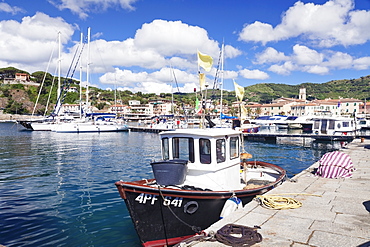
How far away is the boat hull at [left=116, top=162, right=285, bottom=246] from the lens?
25.4 feet

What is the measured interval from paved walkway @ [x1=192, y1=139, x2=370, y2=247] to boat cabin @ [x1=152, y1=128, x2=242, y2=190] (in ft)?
5.07

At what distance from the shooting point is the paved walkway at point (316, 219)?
5.71 meters

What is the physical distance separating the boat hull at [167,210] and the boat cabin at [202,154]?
91cm

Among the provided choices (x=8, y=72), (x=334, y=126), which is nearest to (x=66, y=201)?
(x=334, y=126)

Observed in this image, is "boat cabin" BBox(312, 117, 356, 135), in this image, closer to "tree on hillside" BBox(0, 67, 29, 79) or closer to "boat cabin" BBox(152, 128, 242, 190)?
"boat cabin" BBox(152, 128, 242, 190)

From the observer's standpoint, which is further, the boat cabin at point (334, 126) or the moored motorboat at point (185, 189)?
the boat cabin at point (334, 126)

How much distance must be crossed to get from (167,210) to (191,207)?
2.31ft

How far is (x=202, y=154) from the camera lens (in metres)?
9.15

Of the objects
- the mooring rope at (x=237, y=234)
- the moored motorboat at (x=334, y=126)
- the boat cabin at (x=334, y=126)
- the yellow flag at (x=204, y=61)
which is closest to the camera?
the mooring rope at (x=237, y=234)

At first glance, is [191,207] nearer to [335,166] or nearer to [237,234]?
[237,234]

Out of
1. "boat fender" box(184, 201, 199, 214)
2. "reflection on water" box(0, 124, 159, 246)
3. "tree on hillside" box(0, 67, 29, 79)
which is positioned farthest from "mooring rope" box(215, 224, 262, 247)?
"tree on hillside" box(0, 67, 29, 79)

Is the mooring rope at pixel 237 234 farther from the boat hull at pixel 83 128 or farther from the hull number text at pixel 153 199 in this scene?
the boat hull at pixel 83 128

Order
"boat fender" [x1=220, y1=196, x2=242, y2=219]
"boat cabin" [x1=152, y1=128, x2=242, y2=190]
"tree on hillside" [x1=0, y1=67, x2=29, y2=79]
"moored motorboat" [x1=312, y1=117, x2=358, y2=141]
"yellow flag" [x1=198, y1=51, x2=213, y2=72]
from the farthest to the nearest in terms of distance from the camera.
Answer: "tree on hillside" [x1=0, y1=67, x2=29, y2=79] < "moored motorboat" [x1=312, y1=117, x2=358, y2=141] < "yellow flag" [x1=198, y1=51, x2=213, y2=72] < "boat cabin" [x1=152, y1=128, x2=242, y2=190] < "boat fender" [x1=220, y1=196, x2=242, y2=219]

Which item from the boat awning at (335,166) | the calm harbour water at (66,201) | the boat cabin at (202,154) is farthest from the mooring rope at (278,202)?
the boat awning at (335,166)
